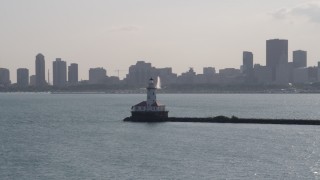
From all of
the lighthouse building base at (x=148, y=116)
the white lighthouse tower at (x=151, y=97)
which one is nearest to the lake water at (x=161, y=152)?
the lighthouse building base at (x=148, y=116)

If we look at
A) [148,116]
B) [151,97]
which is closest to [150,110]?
[148,116]

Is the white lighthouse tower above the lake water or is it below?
above

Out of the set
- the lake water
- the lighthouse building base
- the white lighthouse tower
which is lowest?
the lake water

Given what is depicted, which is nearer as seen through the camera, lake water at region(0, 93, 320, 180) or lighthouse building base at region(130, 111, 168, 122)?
lake water at region(0, 93, 320, 180)

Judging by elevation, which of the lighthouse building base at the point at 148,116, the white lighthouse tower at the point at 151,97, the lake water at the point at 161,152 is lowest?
the lake water at the point at 161,152

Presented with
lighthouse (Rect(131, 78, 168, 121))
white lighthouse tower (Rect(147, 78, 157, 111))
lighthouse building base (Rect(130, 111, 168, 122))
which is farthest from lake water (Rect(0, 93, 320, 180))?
white lighthouse tower (Rect(147, 78, 157, 111))

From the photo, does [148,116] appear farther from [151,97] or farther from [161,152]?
[161,152]

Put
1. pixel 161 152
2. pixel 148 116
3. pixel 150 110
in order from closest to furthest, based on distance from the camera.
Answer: pixel 161 152 < pixel 148 116 < pixel 150 110

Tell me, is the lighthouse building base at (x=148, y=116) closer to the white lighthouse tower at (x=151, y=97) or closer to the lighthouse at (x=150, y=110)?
the lighthouse at (x=150, y=110)

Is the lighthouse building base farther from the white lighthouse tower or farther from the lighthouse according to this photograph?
the white lighthouse tower

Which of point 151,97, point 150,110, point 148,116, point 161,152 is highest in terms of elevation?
point 151,97

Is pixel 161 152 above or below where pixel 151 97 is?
below

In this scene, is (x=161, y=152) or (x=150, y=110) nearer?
(x=161, y=152)

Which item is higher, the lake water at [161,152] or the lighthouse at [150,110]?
the lighthouse at [150,110]
